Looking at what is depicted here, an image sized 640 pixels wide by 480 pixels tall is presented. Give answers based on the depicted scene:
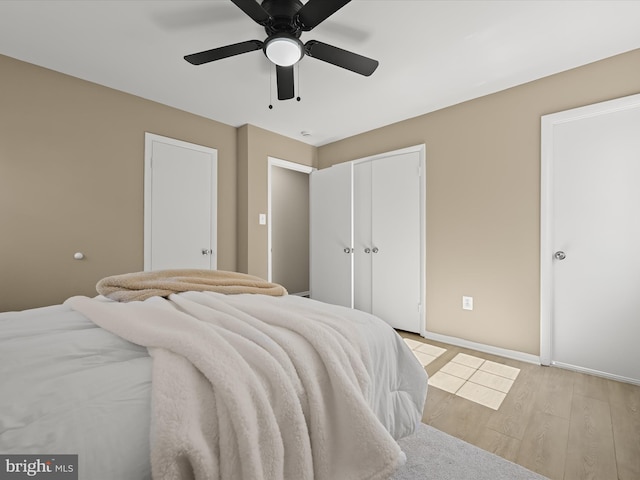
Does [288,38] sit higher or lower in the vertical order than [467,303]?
higher

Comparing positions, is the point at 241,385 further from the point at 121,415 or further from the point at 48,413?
the point at 48,413

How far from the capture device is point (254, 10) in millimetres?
1547

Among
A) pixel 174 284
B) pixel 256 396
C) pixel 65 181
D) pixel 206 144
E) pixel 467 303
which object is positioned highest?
pixel 206 144

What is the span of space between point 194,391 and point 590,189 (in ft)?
9.88

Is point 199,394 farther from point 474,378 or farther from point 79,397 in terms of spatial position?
point 474,378

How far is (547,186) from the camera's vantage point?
2.50 meters

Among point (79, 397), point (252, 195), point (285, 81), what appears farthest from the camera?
point (252, 195)

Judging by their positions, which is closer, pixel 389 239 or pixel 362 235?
pixel 389 239

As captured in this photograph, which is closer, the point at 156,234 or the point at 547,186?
the point at 547,186

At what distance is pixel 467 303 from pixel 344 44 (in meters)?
2.56

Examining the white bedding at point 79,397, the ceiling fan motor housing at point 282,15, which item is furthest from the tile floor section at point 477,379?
the ceiling fan motor housing at point 282,15

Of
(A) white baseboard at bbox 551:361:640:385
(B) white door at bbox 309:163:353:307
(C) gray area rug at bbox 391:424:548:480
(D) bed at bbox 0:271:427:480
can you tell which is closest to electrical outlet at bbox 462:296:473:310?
(A) white baseboard at bbox 551:361:640:385

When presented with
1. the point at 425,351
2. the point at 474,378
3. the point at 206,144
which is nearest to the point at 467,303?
the point at 425,351

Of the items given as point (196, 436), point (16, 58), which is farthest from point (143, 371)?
point (16, 58)
